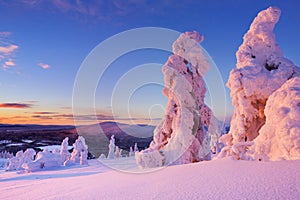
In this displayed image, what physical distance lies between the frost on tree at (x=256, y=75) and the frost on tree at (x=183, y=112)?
10.0ft

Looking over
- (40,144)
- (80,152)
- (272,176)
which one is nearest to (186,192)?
(272,176)

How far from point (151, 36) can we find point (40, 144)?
7386 centimetres

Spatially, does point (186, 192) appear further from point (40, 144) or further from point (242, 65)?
point (40, 144)

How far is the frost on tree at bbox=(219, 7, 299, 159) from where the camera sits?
26.2 ft

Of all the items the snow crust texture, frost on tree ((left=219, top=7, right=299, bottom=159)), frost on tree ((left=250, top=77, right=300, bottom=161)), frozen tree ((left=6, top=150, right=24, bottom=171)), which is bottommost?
frozen tree ((left=6, top=150, right=24, bottom=171))

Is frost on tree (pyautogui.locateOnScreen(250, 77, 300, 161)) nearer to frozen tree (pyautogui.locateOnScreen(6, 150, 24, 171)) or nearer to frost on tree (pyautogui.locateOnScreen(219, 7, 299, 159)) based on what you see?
frost on tree (pyautogui.locateOnScreen(219, 7, 299, 159))

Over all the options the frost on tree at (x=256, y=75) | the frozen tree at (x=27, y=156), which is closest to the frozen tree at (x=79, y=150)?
the frozen tree at (x=27, y=156)

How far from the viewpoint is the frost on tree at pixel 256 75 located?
26.2ft

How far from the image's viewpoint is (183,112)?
11.6 meters

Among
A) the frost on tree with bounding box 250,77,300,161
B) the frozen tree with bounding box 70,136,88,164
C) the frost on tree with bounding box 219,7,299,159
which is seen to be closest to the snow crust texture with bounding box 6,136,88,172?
the frozen tree with bounding box 70,136,88,164

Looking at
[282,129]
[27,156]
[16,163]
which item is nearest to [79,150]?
[16,163]

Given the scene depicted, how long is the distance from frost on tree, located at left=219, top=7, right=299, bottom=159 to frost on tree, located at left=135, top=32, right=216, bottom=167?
3.06m

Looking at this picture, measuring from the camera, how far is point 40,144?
71750 mm

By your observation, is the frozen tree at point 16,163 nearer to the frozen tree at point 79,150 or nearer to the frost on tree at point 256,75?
the frozen tree at point 79,150
